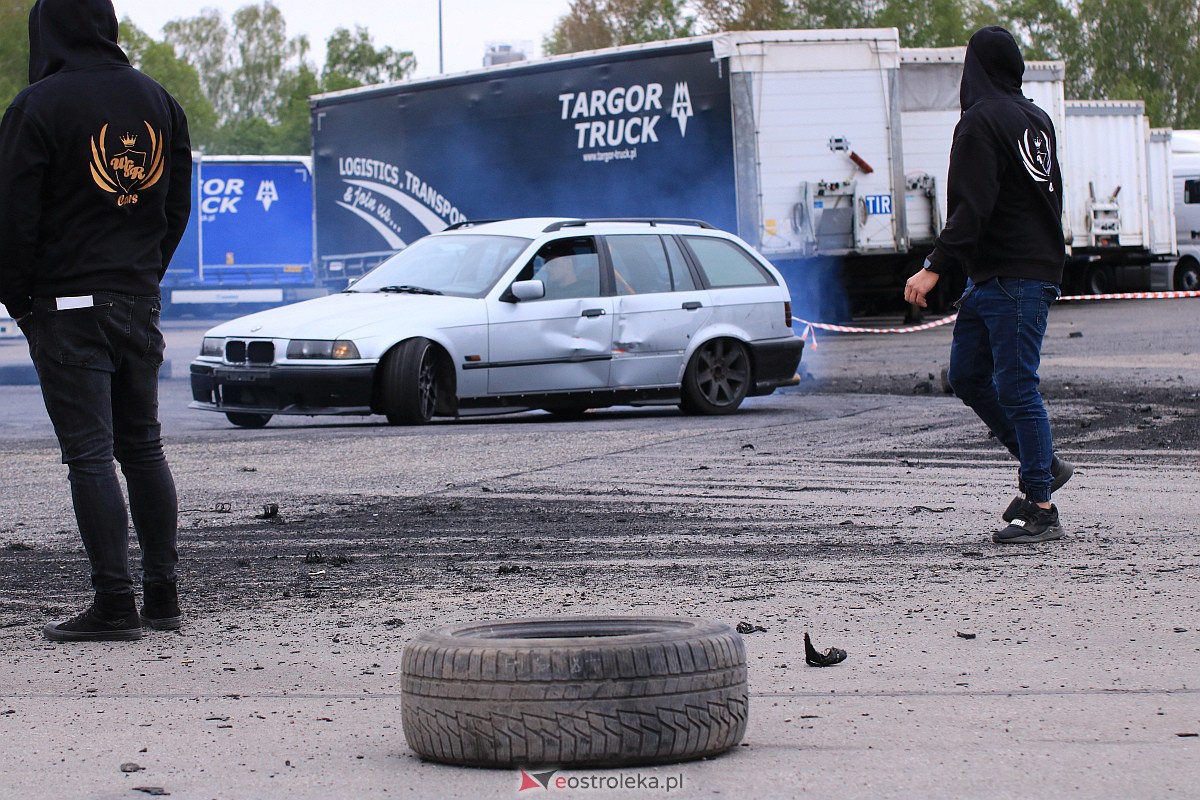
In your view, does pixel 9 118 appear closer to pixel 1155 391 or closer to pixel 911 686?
pixel 911 686

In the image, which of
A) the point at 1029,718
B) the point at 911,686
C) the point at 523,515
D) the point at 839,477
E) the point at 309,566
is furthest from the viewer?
the point at 839,477

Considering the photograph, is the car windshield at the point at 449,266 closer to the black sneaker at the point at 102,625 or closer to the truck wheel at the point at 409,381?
the truck wheel at the point at 409,381

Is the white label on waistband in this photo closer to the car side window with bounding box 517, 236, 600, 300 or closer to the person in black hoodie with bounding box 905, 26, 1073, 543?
the person in black hoodie with bounding box 905, 26, 1073, 543

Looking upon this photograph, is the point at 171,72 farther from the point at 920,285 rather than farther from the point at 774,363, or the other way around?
the point at 920,285

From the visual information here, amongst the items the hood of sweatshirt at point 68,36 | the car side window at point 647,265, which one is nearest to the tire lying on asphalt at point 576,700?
the hood of sweatshirt at point 68,36

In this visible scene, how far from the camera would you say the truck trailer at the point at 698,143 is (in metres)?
21.3

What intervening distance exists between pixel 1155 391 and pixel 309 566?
32.7 ft

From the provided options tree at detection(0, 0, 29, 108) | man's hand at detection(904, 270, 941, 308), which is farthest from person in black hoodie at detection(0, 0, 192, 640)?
tree at detection(0, 0, 29, 108)

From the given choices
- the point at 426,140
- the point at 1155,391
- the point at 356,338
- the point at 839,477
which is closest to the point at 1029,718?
the point at 839,477

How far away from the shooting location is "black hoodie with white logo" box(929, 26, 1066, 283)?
6441mm

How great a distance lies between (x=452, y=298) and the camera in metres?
12.6

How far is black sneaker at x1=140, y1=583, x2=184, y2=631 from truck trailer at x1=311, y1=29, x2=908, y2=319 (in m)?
16.6

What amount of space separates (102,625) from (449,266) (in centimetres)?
829

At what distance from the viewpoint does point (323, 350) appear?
12109mm
